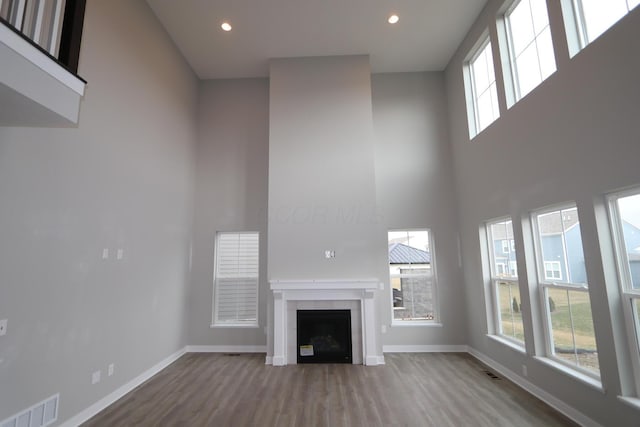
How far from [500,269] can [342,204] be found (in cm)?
243

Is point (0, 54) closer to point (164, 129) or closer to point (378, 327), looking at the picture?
point (164, 129)

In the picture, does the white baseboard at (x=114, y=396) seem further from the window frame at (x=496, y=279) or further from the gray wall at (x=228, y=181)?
the window frame at (x=496, y=279)

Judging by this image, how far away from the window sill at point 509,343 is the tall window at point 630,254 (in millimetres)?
1381

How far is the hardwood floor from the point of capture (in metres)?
2.89

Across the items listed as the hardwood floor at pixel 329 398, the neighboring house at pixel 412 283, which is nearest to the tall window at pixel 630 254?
the hardwood floor at pixel 329 398

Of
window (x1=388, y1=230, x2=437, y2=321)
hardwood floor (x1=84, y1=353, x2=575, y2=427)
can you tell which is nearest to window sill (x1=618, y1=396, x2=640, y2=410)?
hardwood floor (x1=84, y1=353, x2=575, y2=427)

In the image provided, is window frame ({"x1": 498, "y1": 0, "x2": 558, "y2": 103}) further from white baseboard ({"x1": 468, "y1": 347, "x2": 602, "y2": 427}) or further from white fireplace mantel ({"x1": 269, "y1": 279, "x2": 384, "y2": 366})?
white baseboard ({"x1": 468, "y1": 347, "x2": 602, "y2": 427})

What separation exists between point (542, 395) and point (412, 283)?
2381 mm

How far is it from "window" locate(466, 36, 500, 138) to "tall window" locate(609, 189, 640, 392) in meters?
2.13

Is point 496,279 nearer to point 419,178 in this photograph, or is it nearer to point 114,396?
point 419,178

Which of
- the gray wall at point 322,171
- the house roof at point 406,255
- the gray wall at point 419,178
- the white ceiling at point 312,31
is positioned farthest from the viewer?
the house roof at point 406,255

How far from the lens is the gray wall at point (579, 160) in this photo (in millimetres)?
2315

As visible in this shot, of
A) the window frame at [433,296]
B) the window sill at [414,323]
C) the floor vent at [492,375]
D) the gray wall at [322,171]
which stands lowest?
the floor vent at [492,375]

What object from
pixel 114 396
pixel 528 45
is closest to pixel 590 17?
pixel 528 45
